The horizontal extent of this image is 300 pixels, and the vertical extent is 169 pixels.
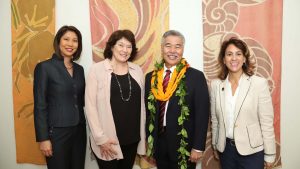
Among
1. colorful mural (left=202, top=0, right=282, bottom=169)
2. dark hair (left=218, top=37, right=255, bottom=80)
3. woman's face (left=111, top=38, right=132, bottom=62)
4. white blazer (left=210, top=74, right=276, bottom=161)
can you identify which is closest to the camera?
white blazer (left=210, top=74, right=276, bottom=161)

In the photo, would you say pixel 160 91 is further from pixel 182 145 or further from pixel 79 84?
pixel 79 84

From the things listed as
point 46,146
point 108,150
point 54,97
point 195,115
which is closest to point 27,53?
point 54,97

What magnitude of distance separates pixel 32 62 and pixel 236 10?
2354mm

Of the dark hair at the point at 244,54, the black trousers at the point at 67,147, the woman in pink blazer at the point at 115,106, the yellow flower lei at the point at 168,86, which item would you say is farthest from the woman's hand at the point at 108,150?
the dark hair at the point at 244,54

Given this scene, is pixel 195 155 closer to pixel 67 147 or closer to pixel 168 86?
pixel 168 86

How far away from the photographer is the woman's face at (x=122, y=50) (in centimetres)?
217

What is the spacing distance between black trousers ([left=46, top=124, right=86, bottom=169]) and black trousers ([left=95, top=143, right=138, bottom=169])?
228 mm

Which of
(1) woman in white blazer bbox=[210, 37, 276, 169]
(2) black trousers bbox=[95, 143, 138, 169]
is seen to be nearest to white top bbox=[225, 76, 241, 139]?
(1) woman in white blazer bbox=[210, 37, 276, 169]

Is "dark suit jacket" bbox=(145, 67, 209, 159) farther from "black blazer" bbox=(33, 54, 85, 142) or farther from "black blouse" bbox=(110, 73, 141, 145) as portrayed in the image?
"black blazer" bbox=(33, 54, 85, 142)

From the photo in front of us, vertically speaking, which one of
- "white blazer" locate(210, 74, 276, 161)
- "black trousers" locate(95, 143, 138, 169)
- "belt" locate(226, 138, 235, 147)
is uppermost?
"white blazer" locate(210, 74, 276, 161)

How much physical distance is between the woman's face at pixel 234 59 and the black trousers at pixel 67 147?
145cm

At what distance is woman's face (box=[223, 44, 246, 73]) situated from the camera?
2035mm

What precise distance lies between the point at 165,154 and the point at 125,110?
522mm

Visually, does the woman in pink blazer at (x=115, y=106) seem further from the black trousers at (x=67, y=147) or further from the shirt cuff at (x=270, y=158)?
the shirt cuff at (x=270, y=158)
